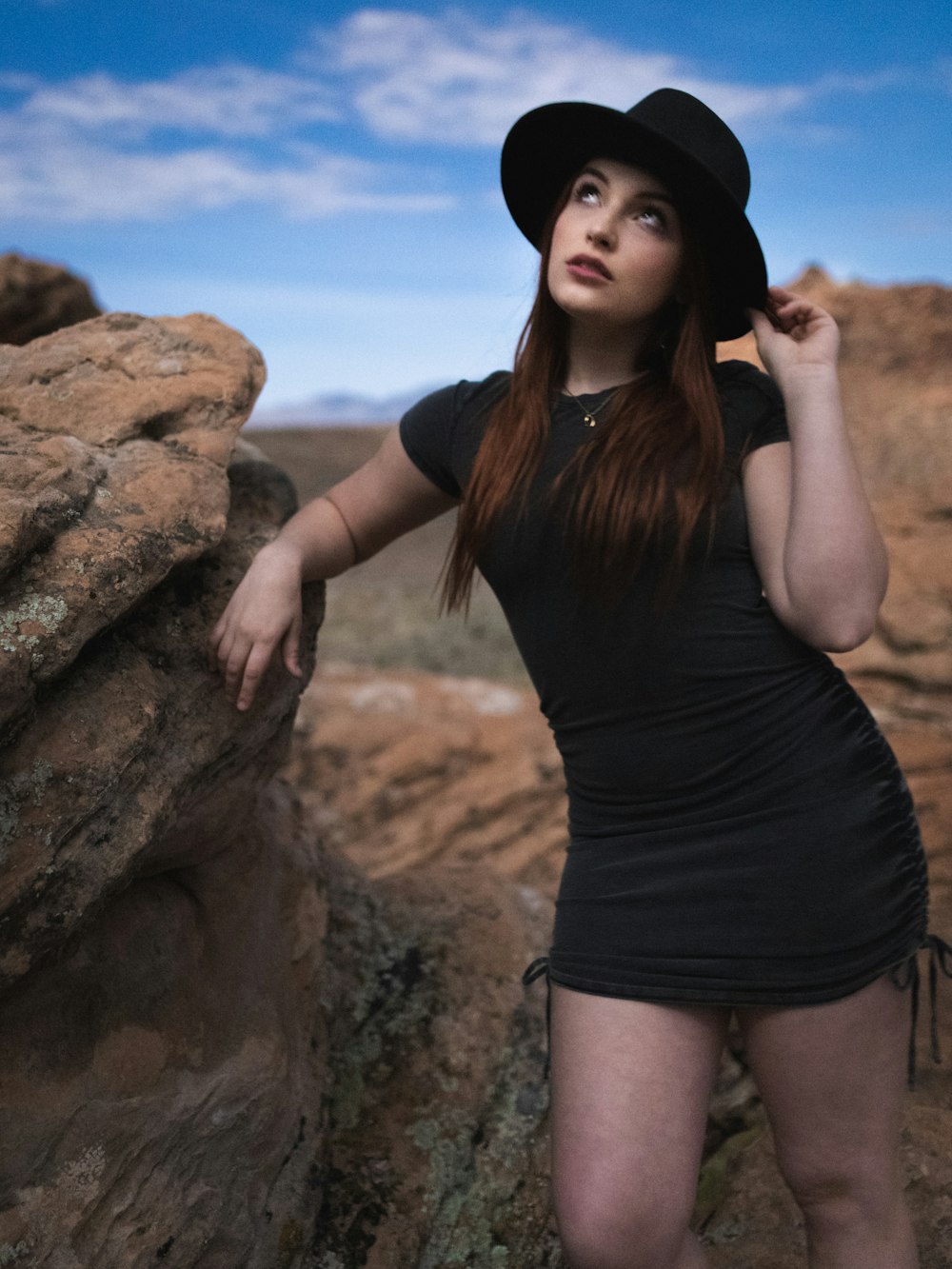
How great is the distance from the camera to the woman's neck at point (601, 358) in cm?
221

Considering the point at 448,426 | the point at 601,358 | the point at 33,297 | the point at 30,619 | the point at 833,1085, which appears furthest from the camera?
the point at 33,297

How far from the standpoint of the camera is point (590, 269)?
204 centimetres

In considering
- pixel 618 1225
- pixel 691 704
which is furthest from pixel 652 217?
pixel 618 1225

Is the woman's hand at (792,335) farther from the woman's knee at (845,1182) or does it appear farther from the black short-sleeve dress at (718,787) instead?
the woman's knee at (845,1182)

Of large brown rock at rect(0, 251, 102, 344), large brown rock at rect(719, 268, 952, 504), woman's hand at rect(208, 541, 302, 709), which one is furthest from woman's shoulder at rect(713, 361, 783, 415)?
large brown rock at rect(719, 268, 952, 504)

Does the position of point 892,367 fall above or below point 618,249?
below

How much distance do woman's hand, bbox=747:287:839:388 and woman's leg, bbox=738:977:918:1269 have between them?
3.55 feet

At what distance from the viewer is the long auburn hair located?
1.99 meters

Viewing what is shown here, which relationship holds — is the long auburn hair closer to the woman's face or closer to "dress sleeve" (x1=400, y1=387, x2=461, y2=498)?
the woman's face

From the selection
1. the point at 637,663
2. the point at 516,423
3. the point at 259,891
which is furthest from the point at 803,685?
the point at 259,891

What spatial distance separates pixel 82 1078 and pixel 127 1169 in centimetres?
17

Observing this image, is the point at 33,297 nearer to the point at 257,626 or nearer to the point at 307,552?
the point at 307,552

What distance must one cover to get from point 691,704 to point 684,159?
0.93m

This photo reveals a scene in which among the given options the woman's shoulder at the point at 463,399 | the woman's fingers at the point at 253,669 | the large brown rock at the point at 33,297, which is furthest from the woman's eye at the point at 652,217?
the large brown rock at the point at 33,297
